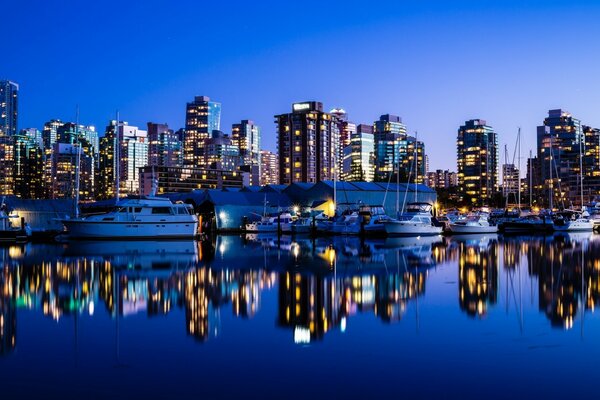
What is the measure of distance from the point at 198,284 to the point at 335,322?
8.58 m

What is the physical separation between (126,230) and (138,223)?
43.9 inches

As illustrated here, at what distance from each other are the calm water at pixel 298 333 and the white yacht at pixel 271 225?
45.9 m

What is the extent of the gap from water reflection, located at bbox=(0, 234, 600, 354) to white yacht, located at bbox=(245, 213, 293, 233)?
36.6 metres

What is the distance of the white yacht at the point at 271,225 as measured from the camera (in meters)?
75.0

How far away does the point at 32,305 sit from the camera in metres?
18.9

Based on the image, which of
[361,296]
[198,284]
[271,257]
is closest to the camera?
[361,296]

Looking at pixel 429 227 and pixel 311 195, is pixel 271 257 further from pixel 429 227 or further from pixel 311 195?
pixel 311 195

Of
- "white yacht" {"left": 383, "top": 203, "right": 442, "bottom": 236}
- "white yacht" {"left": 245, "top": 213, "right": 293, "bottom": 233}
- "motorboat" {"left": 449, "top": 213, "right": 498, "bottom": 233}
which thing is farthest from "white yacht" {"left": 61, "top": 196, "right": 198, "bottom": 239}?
"motorboat" {"left": 449, "top": 213, "right": 498, "bottom": 233}

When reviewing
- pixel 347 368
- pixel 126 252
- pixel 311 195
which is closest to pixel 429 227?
pixel 311 195

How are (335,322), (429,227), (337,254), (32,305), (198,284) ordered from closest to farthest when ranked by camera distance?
(335,322), (32,305), (198,284), (337,254), (429,227)

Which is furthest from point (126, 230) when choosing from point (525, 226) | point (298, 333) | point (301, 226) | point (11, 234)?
point (525, 226)

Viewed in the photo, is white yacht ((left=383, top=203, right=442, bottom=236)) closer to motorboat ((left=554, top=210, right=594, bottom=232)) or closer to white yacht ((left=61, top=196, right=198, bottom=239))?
white yacht ((left=61, top=196, right=198, bottom=239))

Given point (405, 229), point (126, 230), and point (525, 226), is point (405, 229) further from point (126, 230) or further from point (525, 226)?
point (126, 230)

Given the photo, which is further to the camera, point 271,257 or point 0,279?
point 271,257
